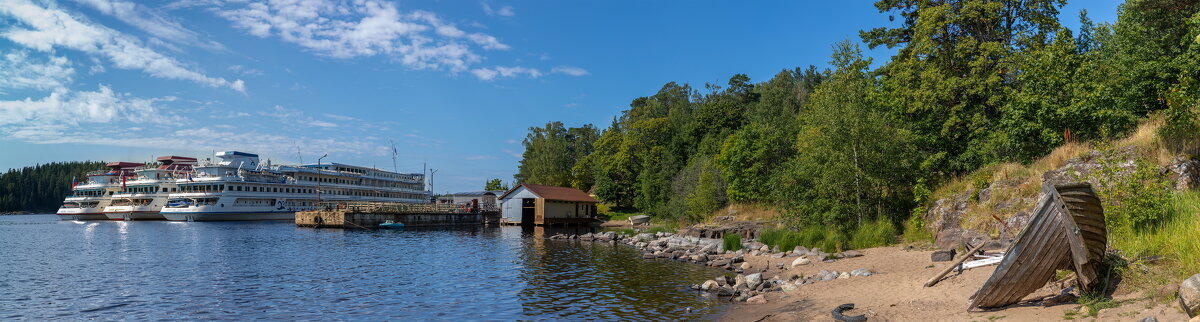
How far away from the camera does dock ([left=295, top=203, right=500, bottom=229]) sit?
6375 centimetres

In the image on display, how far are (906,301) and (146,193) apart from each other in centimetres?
10719

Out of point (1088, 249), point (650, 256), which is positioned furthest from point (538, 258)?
point (1088, 249)

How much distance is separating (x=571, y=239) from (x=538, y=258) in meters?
14.0

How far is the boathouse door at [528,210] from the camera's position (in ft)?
227

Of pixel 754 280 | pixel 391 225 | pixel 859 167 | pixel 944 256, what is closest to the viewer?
pixel 944 256

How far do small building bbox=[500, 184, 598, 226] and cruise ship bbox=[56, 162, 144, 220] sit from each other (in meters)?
64.0

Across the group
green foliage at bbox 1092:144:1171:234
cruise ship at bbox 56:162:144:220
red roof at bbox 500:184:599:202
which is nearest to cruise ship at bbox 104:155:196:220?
cruise ship at bbox 56:162:144:220

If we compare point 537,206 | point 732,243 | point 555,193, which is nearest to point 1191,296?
point 732,243

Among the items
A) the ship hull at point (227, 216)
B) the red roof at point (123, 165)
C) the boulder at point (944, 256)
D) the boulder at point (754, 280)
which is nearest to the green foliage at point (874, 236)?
the boulder at point (944, 256)

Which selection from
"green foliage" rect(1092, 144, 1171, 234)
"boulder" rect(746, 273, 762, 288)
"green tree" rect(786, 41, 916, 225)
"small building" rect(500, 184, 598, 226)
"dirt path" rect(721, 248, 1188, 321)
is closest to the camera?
"dirt path" rect(721, 248, 1188, 321)

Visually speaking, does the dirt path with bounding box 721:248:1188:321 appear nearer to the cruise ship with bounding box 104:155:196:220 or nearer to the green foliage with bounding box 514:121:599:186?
the green foliage with bounding box 514:121:599:186

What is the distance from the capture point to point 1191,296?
8.02m

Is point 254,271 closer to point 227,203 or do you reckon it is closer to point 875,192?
point 875,192

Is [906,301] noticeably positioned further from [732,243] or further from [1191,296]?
[732,243]
